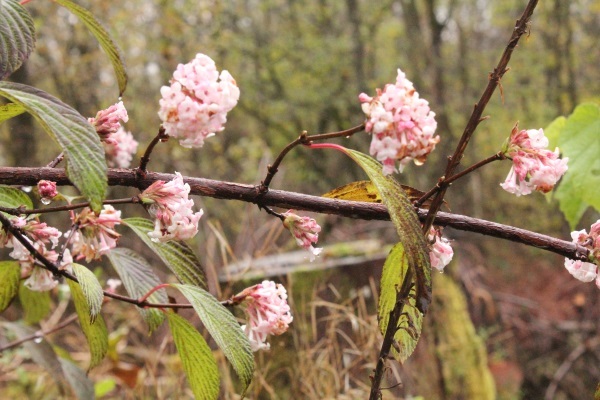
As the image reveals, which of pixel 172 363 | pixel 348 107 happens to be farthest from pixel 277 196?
pixel 348 107

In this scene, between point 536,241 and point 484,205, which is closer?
point 536,241

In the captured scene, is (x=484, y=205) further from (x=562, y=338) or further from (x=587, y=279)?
(x=587, y=279)

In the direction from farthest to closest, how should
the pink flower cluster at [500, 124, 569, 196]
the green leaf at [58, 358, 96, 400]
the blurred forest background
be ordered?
the blurred forest background → the green leaf at [58, 358, 96, 400] → the pink flower cluster at [500, 124, 569, 196]

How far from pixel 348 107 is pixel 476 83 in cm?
188

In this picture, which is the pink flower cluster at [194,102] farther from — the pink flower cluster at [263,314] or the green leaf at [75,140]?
the pink flower cluster at [263,314]

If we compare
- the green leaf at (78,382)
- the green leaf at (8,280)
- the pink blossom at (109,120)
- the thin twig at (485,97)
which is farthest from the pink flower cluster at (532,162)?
the green leaf at (78,382)

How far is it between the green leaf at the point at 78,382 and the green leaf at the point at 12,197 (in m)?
0.42

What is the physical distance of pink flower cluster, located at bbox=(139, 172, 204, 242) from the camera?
584mm

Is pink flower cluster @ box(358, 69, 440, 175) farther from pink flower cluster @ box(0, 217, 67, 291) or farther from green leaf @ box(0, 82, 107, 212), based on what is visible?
pink flower cluster @ box(0, 217, 67, 291)

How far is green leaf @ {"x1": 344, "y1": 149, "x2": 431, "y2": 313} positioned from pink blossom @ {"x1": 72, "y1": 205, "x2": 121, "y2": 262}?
1.02 ft

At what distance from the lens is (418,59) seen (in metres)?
5.52

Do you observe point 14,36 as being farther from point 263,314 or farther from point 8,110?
point 263,314

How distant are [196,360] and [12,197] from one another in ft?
0.90

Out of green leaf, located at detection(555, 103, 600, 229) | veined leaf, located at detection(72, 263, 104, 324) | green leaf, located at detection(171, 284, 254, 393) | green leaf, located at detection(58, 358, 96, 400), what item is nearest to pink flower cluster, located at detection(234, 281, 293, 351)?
green leaf, located at detection(171, 284, 254, 393)
